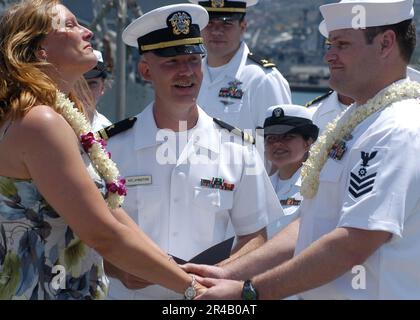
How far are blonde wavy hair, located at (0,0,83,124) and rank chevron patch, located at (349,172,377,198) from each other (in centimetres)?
113

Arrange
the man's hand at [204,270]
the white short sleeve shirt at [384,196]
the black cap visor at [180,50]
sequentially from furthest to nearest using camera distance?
the black cap visor at [180,50]
the man's hand at [204,270]
the white short sleeve shirt at [384,196]

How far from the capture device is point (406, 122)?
3.12 meters

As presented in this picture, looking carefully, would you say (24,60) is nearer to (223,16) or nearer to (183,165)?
(183,165)

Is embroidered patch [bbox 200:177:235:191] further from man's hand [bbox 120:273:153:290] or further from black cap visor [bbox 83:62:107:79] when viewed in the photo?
black cap visor [bbox 83:62:107:79]

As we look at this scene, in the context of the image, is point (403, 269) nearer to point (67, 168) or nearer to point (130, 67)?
point (67, 168)

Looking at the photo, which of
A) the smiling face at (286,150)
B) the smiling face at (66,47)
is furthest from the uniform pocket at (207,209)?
the smiling face at (286,150)

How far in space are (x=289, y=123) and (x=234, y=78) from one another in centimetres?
107

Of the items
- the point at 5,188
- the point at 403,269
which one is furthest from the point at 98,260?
the point at 403,269

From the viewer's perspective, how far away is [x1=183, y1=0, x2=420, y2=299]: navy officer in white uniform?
121 inches

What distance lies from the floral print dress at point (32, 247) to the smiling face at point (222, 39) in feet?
11.1

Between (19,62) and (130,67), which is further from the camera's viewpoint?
(130,67)

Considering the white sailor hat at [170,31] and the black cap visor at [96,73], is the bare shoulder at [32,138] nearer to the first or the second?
the white sailor hat at [170,31]

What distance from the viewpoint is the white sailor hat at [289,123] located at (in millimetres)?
5516
